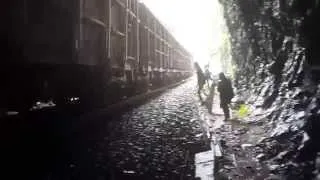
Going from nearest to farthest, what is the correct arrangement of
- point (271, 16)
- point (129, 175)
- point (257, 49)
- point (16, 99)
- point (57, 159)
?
point (129, 175) → point (57, 159) → point (16, 99) → point (271, 16) → point (257, 49)

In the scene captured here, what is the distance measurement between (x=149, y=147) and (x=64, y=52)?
7.42 ft

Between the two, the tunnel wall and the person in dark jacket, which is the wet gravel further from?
the tunnel wall

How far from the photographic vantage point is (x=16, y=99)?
7.69 m

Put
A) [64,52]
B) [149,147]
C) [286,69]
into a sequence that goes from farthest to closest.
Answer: [286,69]
[64,52]
[149,147]

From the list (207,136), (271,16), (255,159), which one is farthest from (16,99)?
(271,16)

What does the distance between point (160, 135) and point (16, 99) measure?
2800 millimetres

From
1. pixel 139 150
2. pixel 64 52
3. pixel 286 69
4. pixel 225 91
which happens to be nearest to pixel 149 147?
pixel 139 150

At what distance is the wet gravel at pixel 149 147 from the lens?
579 centimetres

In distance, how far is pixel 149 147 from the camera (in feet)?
24.6

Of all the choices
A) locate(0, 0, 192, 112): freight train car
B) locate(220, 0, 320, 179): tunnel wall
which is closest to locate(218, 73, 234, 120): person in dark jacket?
locate(220, 0, 320, 179): tunnel wall

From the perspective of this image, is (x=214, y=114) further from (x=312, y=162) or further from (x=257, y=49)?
(x=312, y=162)

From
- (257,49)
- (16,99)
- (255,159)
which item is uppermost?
(257,49)

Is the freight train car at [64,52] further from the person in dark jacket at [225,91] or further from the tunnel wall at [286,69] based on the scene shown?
the tunnel wall at [286,69]

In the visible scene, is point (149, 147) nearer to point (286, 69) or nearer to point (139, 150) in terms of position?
point (139, 150)
